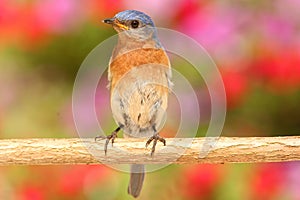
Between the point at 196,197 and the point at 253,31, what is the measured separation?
1.70ft

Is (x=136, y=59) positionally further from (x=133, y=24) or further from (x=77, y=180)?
(x=77, y=180)

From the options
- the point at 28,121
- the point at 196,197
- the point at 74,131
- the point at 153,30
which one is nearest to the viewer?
the point at 153,30

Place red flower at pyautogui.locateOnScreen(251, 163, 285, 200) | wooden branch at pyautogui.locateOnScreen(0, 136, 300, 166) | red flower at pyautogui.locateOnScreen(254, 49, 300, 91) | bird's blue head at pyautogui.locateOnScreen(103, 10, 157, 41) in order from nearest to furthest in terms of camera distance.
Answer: wooden branch at pyautogui.locateOnScreen(0, 136, 300, 166), bird's blue head at pyautogui.locateOnScreen(103, 10, 157, 41), red flower at pyautogui.locateOnScreen(251, 163, 285, 200), red flower at pyautogui.locateOnScreen(254, 49, 300, 91)

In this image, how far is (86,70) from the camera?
2.22 m

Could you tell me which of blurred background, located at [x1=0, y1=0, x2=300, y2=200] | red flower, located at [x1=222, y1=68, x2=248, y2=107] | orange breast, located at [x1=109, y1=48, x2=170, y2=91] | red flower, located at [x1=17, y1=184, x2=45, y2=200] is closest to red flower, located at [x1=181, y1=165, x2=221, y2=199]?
blurred background, located at [x1=0, y1=0, x2=300, y2=200]

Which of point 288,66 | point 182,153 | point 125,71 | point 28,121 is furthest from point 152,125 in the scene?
point 28,121

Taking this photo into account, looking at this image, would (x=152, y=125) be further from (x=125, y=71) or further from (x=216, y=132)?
(x=216, y=132)

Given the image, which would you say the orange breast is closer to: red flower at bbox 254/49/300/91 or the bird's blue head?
the bird's blue head

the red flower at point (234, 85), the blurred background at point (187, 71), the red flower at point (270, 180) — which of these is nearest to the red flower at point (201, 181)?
the blurred background at point (187, 71)

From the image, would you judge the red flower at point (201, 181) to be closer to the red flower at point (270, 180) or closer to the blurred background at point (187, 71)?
the blurred background at point (187, 71)

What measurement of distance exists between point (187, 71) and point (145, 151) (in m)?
0.92

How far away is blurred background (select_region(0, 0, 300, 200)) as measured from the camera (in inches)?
80.5

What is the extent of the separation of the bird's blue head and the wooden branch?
0.77 ft

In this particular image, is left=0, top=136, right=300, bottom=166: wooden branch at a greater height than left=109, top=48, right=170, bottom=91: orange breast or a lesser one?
lesser
